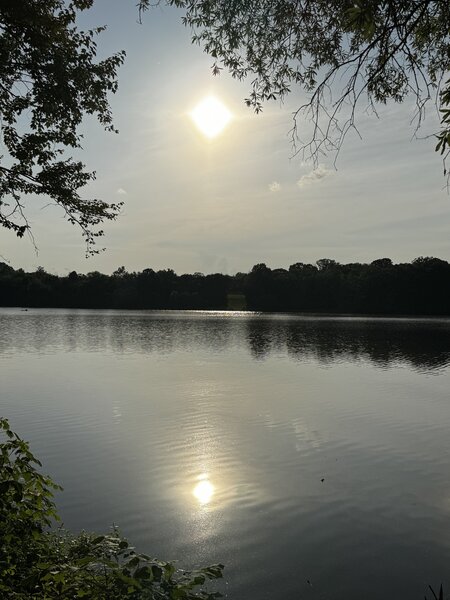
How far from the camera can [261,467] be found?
1479 centimetres

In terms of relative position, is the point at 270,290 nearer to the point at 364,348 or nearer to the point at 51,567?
the point at 364,348

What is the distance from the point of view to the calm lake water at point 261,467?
940 cm

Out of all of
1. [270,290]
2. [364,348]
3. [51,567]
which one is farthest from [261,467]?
[270,290]

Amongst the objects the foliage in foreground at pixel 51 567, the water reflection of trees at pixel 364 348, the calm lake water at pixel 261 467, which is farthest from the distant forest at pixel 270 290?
the foliage in foreground at pixel 51 567

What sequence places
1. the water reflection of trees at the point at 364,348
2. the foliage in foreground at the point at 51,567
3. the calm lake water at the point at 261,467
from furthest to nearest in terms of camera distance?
the water reflection of trees at the point at 364,348, the calm lake water at the point at 261,467, the foliage in foreground at the point at 51,567

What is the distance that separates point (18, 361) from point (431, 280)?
129 metres

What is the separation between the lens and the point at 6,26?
1091 cm

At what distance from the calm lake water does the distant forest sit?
118029 mm

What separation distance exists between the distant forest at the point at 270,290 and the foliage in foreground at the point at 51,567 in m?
148

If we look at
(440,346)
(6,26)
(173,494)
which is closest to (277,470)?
(173,494)

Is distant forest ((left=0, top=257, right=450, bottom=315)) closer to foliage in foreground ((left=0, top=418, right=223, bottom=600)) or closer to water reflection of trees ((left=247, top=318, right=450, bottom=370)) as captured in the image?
water reflection of trees ((left=247, top=318, right=450, bottom=370))

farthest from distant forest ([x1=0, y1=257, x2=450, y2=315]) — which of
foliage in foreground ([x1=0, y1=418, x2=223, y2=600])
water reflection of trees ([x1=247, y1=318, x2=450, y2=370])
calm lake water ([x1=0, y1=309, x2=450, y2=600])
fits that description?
foliage in foreground ([x1=0, y1=418, x2=223, y2=600])

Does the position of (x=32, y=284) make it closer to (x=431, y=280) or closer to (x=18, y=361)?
(x=431, y=280)

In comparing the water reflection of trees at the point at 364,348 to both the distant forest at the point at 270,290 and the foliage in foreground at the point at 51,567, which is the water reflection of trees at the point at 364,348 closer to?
the foliage in foreground at the point at 51,567
